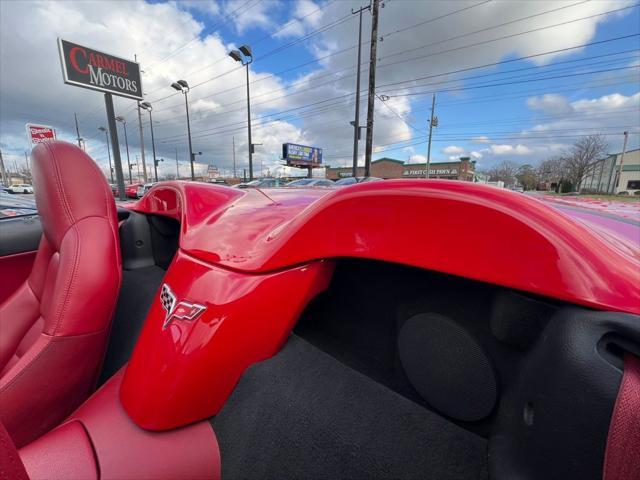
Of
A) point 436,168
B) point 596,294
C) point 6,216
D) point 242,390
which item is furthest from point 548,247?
point 436,168

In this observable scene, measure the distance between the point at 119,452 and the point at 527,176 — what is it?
173 feet

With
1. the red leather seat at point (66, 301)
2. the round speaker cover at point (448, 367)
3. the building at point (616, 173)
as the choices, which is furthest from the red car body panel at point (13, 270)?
the building at point (616, 173)

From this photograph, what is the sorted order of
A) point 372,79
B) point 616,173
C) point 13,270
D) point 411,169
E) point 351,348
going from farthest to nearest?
point 411,169 < point 616,173 < point 372,79 < point 13,270 < point 351,348

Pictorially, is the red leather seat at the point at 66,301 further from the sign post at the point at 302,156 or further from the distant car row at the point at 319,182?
the sign post at the point at 302,156

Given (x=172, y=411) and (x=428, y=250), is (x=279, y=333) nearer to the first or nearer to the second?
(x=172, y=411)

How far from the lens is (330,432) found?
2.87 ft

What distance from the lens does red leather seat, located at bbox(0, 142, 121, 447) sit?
3.91 feet

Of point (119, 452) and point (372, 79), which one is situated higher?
point (372, 79)

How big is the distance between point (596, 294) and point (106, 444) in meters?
1.22

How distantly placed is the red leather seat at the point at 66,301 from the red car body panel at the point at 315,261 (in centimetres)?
45

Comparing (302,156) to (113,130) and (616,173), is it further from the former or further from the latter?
(113,130)

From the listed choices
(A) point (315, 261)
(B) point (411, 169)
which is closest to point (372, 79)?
(A) point (315, 261)

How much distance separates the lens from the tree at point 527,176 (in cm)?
4114

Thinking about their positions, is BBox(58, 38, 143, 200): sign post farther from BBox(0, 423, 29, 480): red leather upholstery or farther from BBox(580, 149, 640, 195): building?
BBox(580, 149, 640, 195): building
